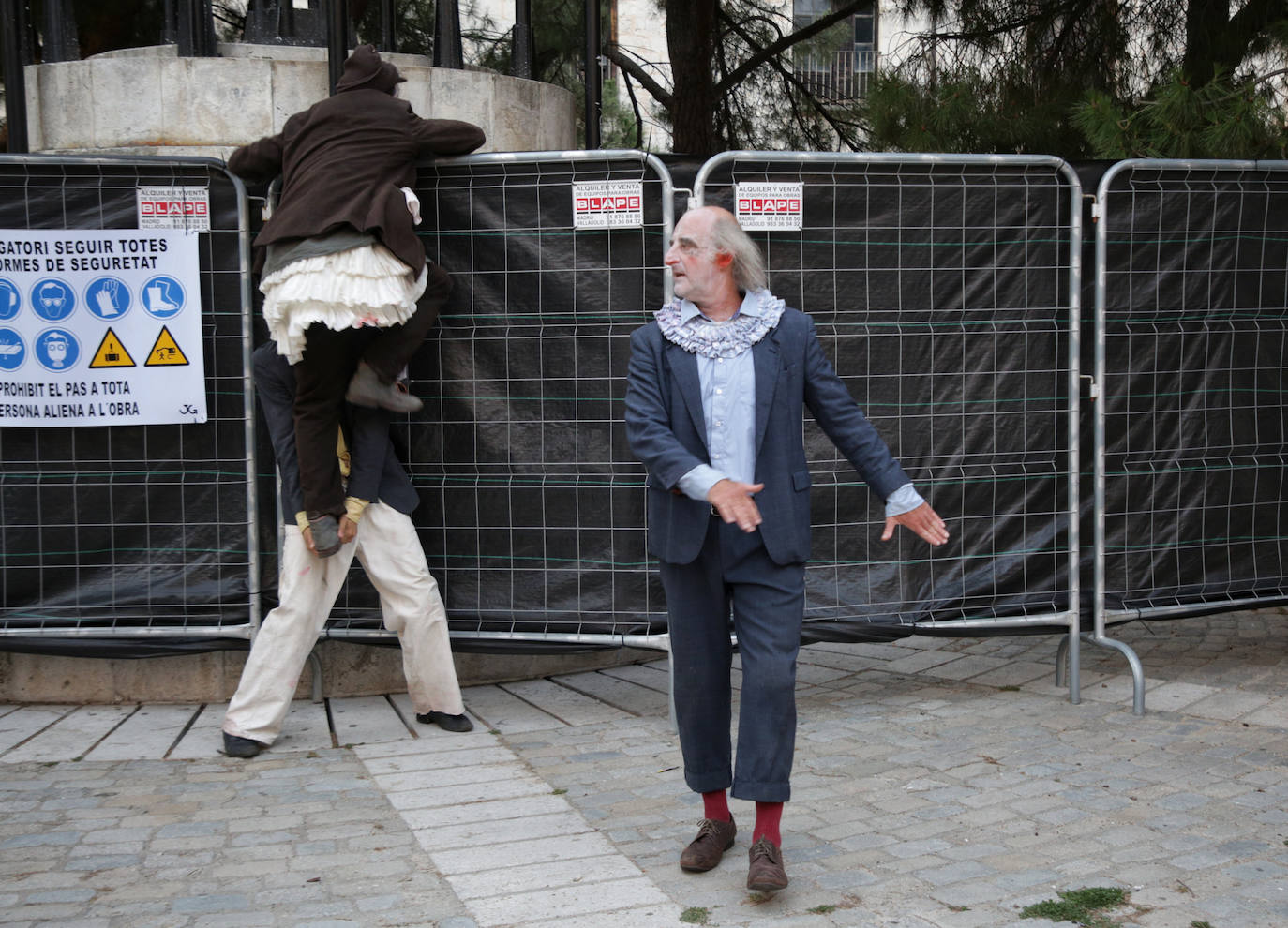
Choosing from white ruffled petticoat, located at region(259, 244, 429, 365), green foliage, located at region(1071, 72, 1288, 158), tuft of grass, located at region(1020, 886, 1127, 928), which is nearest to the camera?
tuft of grass, located at region(1020, 886, 1127, 928)

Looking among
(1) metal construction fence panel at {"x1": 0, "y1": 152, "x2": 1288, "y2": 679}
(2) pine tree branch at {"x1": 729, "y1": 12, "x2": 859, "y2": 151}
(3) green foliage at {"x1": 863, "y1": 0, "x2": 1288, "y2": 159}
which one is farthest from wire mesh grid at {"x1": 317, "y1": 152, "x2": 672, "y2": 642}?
(2) pine tree branch at {"x1": 729, "y1": 12, "x2": 859, "y2": 151}

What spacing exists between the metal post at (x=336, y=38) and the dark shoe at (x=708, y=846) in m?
3.81

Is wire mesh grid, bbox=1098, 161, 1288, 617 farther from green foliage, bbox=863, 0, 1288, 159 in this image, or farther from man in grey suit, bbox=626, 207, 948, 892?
man in grey suit, bbox=626, 207, 948, 892

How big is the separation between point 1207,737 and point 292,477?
12.2 ft

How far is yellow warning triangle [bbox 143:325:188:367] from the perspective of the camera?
562 centimetres

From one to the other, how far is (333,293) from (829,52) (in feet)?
33.4

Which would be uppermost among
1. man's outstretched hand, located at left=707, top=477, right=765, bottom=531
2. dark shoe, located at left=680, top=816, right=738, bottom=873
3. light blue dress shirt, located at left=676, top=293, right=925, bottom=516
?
light blue dress shirt, located at left=676, top=293, right=925, bottom=516

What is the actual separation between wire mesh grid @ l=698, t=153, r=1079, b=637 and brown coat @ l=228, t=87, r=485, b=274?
1.49m

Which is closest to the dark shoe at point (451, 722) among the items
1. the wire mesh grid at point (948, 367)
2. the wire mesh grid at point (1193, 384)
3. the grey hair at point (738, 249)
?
the wire mesh grid at point (948, 367)

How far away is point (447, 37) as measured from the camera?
7.24 metres

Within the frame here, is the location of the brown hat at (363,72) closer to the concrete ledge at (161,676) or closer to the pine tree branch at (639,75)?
the concrete ledge at (161,676)

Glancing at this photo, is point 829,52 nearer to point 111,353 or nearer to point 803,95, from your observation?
point 803,95

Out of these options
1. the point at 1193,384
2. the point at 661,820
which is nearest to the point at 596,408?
the point at 661,820

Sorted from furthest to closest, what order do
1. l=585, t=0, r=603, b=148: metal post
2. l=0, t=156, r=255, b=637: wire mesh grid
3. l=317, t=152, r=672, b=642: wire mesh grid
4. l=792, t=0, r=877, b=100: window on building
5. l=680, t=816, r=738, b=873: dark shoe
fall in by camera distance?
l=792, t=0, r=877, b=100: window on building < l=585, t=0, r=603, b=148: metal post < l=0, t=156, r=255, b=637: wire mesh grid < l=317, t=152, r=672, b=642: wire mesh grid < l=680, t=816, r=738, b=873: dark shoe
